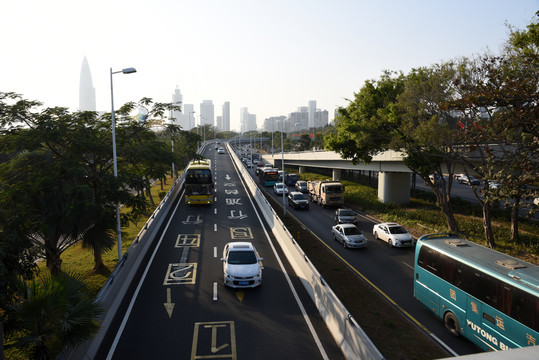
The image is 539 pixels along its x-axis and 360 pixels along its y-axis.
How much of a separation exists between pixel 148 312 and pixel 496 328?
11.5 m

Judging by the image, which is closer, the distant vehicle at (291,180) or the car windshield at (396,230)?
the car windshield at (396,230)

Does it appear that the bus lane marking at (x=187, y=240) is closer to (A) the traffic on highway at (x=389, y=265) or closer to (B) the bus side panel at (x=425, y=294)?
(A) the traffic on highway at (x=389, y=265)

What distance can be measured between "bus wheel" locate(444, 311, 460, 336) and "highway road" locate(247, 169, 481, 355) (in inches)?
10.7

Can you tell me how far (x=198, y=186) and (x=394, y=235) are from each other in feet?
61.3

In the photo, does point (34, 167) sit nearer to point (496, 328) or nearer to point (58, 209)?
point (58, 209)

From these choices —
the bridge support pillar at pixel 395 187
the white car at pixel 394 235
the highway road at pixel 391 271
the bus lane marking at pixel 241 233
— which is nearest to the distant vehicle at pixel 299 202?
the highway road at pixel 391 271

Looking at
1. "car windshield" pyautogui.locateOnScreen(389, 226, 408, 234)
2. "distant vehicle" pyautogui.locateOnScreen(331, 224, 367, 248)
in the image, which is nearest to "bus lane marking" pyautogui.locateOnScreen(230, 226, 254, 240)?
"distant vehicle" pyautogui.locateOnScreen(331, 224, 367, 248)

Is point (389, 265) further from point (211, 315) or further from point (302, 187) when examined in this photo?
point (302, 187)

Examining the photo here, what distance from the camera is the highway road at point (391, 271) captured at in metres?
12.1

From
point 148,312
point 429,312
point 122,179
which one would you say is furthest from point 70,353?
point 429,312

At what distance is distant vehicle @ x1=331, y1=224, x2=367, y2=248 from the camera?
75.4 feet

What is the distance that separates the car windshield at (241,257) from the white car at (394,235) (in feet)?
37.6

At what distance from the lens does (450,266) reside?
1210 cm

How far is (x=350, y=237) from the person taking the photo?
23234 millimetres
